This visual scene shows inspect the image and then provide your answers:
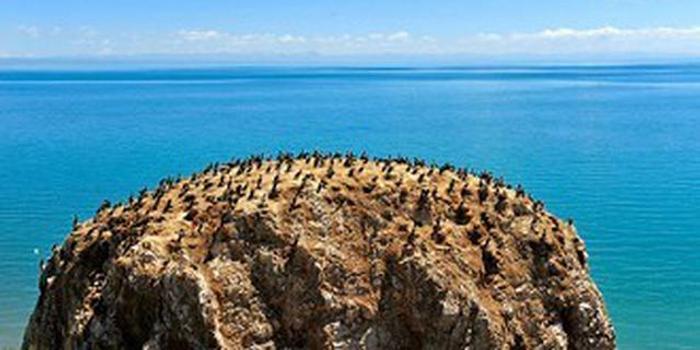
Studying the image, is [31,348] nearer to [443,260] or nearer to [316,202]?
[316,202]

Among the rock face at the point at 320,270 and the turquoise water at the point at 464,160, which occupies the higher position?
the rock face at the point at 320,270

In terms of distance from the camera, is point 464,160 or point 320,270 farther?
point 464,160

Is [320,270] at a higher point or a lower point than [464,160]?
higher

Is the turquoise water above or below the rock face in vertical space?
below

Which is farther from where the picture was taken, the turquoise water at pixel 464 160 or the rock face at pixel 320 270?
the turquoise water at pixel 464 160

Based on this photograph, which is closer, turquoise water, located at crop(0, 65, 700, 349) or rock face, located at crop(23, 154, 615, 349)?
rock face, located at crop(23, 154, 615, 349)
